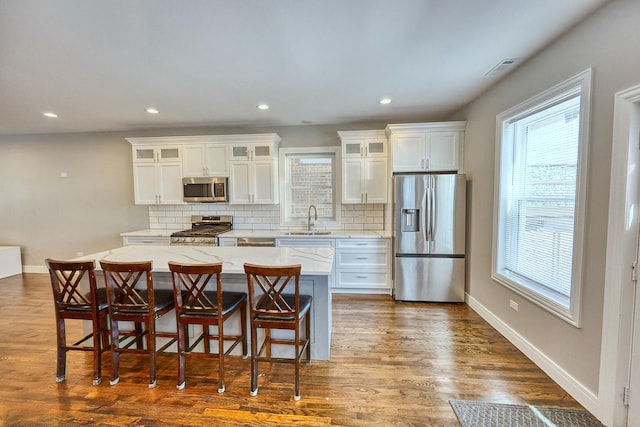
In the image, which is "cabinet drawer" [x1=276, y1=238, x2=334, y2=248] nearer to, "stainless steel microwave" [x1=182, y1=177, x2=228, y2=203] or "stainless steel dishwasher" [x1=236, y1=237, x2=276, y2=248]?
"stainless steel dishwasher" [x1=236, y1=237, x2=276, y2=248]

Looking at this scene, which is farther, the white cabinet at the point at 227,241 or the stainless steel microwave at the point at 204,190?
the stainless steel microwave at the point at 204,190

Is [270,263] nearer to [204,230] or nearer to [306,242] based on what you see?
[306,242]

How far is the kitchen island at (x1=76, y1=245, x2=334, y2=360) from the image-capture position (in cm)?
237

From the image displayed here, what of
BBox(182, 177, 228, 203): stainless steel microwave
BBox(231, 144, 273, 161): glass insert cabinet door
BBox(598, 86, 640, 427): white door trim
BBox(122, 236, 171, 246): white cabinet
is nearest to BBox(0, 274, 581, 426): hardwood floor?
BBox(598, 86, 640, 427): white door trim

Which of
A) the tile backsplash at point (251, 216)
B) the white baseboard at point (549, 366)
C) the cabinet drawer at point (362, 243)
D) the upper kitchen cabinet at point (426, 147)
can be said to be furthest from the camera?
the tile backsplash at point (251, 216)

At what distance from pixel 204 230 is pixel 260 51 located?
309 cm

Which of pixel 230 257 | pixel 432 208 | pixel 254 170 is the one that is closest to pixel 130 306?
pixel 230 257

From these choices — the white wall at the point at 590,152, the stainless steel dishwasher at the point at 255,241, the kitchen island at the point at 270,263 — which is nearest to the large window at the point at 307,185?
the stainless steel dishwasher at the point at 255,241

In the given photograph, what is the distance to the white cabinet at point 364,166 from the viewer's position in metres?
4.24

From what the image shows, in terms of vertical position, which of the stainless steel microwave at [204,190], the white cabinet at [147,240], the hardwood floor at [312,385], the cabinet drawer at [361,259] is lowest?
the hardwood floor at [312,385]

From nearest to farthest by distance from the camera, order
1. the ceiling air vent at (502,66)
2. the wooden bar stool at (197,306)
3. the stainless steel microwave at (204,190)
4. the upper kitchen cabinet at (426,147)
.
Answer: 1. the wooden bar stool at (197,306)
2. the ceiling air vent at (502,66)
3. the upper kitchen cabinet at (426,147)
4. the stainless steel microwave at (204,190)

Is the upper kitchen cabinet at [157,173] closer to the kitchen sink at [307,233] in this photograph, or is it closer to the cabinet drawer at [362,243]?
the kitchen sink at [307,233]

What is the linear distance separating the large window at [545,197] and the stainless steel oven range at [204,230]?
3777 millimetres

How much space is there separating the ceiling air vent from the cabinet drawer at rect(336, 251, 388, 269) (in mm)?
2507
